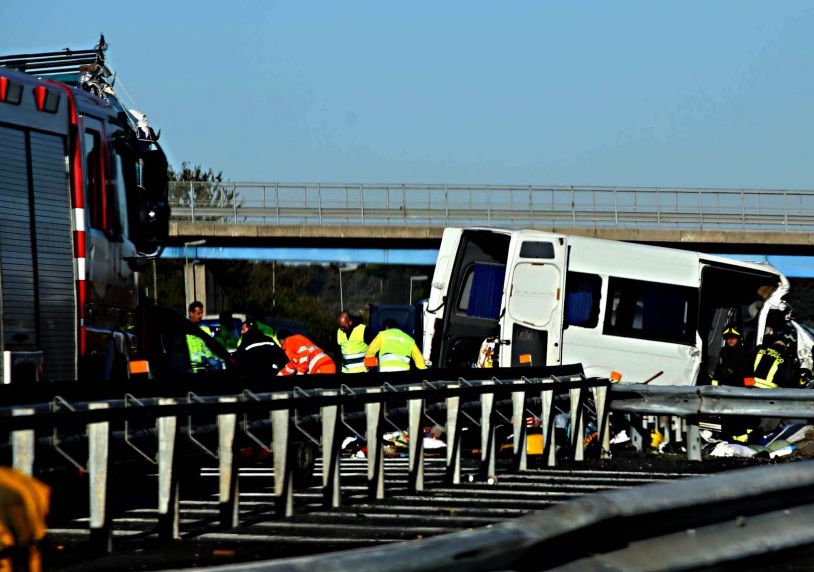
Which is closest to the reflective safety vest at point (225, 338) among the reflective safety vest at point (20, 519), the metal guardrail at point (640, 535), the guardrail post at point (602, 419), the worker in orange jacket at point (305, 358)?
the worker in orange jacket at point (305, 358)

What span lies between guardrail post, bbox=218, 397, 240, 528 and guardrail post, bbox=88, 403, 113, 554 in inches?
37.4

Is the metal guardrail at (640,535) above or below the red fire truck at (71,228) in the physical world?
below

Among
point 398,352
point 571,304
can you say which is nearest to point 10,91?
point 398,352

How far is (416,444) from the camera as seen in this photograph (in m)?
9.98

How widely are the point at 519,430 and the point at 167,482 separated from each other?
4.15 m

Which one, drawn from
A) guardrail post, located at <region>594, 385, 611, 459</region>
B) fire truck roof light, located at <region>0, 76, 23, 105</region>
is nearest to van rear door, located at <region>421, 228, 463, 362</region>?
guardrail post, located at <region>594, 385, 611, 459</region>

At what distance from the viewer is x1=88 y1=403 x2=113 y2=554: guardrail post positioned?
7035 millimetres

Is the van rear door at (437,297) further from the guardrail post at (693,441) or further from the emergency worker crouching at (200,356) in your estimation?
the guardrail post at (693,441)

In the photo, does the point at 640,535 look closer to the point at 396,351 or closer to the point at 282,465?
the point at 282,465

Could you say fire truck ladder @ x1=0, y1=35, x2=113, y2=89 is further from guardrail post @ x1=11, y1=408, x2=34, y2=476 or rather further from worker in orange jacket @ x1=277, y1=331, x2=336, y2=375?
guardrail post @ x1=11, y1=408, x2=34, y2=476

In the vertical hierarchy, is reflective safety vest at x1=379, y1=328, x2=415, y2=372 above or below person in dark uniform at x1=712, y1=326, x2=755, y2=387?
above

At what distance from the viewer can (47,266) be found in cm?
1095

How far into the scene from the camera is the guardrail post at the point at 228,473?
7.99m

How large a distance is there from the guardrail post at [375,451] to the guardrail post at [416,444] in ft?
1.54
